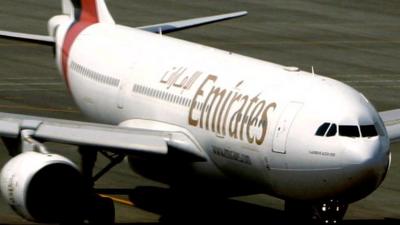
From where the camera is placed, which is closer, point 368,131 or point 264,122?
point 368,131

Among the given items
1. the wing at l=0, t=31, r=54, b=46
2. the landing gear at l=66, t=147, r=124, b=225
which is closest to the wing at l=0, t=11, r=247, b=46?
the wing at l=0, t=31, r=54, b=46

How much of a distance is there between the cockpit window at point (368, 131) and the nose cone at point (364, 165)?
0.18 m

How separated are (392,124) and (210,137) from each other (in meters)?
5.84

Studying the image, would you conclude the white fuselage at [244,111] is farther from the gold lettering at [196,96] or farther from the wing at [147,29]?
the wing at [147,29]

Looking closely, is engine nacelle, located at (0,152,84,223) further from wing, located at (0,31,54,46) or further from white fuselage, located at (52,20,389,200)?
wing, located at (0,31,54,46)

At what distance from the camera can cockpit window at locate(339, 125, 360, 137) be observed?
34.1 m

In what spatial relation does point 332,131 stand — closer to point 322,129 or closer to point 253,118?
point 322,129

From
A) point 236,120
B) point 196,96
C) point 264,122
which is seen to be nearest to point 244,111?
point 236,120

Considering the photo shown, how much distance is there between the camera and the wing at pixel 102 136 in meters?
36.3

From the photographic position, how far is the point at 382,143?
34281 mm

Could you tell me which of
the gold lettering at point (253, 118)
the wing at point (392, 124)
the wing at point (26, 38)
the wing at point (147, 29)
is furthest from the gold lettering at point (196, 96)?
the wing at point (26, 38)

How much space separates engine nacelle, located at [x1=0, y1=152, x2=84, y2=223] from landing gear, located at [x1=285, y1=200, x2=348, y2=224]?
572cm

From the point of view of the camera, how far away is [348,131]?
3412 centimetres

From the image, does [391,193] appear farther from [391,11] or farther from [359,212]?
[391,11]
